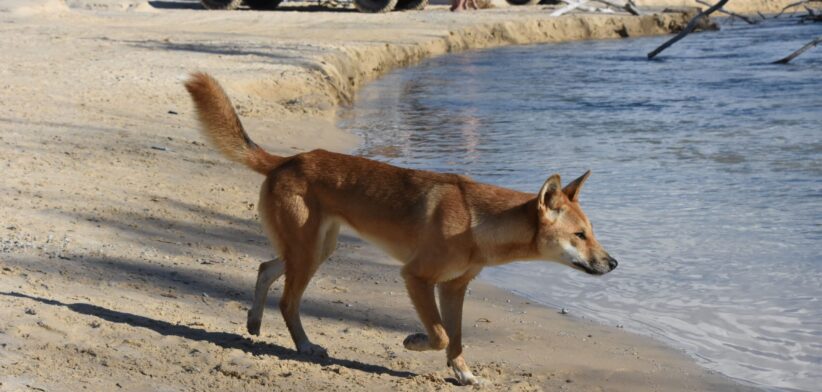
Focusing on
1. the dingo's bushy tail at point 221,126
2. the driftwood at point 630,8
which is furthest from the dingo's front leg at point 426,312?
the driftwood at point 630,8

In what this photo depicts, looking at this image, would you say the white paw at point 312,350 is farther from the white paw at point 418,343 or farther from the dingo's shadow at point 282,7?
the dingo's shadow at point 282,7

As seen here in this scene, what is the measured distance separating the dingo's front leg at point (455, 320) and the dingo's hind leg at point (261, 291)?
86 centimetres

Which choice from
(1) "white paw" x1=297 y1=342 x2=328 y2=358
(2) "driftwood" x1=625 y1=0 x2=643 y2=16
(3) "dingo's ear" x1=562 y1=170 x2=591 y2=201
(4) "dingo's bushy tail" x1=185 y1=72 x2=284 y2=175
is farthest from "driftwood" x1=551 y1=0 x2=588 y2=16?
(1) "white paw" x1=297 y1=342 x2=328 y2=358

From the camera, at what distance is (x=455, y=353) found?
5469 mm

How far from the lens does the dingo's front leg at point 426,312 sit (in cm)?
528

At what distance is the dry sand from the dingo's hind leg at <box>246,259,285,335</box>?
3.0 inches

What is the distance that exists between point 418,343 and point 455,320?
0.24m

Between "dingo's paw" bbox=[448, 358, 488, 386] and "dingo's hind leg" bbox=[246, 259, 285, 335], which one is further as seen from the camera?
"dingo's hind leg" bbox=[246, 259, 285, 335]

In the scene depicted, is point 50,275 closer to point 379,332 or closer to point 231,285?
point 231,285

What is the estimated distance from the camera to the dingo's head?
5.23 m

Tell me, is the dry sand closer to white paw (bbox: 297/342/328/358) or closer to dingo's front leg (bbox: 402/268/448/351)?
white paw (bbox: 297/342/328/358)

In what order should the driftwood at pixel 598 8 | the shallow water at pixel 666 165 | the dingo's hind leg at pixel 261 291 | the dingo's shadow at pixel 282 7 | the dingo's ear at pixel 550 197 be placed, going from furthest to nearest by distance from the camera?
the dingo's shadow at pixel 282 7 < the driftwood at pixel 598 8 < the shallow water at pixel 666 165 < the dingo's hind leg at pixel 261 291 < the dingo's ear at pixel 550 197

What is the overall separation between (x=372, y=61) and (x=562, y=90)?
400 centimetres

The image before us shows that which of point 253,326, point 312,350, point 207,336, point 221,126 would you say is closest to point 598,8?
point 221,126
